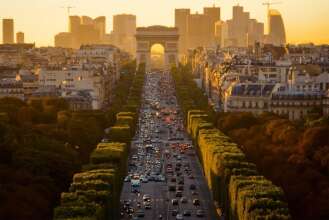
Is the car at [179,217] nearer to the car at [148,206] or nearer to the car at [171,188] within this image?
the car at [148,206]

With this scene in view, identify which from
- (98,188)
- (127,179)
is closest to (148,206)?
(98,188)

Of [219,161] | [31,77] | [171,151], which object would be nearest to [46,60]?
[31,77]

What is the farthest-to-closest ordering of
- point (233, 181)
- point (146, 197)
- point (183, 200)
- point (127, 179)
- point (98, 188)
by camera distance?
point (127, 179) → point (146, 197) → point (183, 200) → point (233, 181) → point (98, 188)

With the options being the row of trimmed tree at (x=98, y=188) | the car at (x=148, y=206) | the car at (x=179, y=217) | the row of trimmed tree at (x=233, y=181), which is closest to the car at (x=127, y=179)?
the row of trimmed tree at (x=98, y=188)

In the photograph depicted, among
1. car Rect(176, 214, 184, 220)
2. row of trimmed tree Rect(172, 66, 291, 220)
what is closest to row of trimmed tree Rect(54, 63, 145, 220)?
car Rect(176, 214, 184, 220)

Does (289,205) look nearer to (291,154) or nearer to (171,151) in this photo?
(291,154)

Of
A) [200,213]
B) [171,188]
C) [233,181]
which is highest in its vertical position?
[233,181]

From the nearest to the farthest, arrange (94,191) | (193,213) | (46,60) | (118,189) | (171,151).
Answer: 1. (94,191)
2. (193,213)
3. (118,189)
4. (171,151)
5. (46,60)

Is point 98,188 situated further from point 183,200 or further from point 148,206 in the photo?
point 183,200

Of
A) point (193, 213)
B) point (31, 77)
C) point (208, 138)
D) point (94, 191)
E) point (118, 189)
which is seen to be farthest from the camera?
point (31, 77)

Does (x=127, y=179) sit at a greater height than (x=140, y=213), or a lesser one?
greater

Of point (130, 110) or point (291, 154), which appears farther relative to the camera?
point (130, 110)
